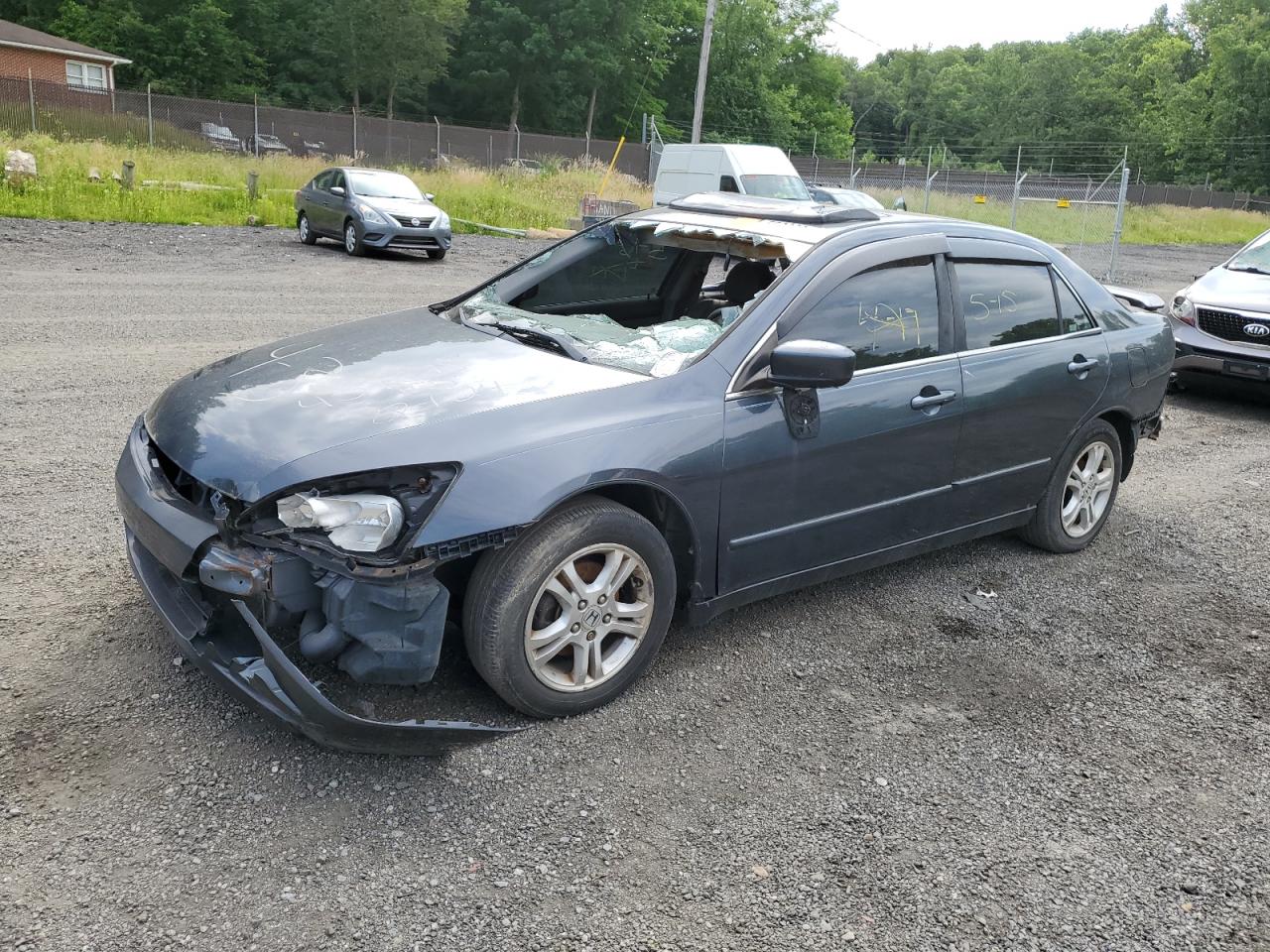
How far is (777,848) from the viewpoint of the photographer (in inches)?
114

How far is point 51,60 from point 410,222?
114 ft

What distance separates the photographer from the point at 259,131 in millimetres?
35625

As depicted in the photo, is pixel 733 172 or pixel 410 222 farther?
pixel 733 172

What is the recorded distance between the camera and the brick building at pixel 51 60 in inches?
1613

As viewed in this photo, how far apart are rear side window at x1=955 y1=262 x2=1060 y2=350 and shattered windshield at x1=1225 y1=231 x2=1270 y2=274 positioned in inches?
235

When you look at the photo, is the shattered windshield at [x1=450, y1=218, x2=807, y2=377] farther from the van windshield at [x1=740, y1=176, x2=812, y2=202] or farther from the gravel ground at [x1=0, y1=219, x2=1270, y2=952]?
the van windshield at [x1=740, y1=176, x2=812, y2=202]

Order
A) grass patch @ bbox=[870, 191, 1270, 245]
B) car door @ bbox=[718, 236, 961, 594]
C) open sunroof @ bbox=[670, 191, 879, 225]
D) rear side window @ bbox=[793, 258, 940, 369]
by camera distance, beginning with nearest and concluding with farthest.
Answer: car door @ bbox=[718, 236, 961, 594] → rear side window @ bbox=[793, 258, 940, 369] → open sunroof @ bbox=[670, 191, 879, 225] → grass patch @ bbox=[870, 191, 1270, 245]

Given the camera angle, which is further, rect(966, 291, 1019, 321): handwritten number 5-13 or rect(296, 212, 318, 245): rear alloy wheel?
rect(296, 212, 318, 245): rear alloy wheel

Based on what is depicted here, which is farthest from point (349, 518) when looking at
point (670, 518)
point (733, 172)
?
point (733, 172)

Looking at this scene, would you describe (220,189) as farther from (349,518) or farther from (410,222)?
(349,518)

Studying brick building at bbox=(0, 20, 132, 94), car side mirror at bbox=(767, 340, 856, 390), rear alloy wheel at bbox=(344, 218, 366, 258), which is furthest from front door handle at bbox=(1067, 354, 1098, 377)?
brick building at bbox=(0, 20, 132, 94)

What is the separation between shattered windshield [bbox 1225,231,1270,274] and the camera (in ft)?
31.3

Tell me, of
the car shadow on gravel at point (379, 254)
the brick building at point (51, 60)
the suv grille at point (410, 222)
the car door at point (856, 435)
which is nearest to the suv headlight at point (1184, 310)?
the car door at point (856, 435)

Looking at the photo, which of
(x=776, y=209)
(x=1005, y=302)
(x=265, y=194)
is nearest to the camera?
(x=776, y=209)
